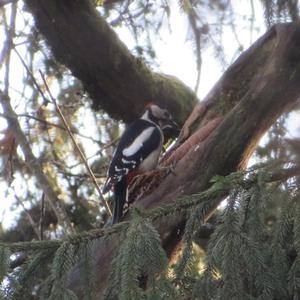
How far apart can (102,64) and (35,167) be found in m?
0.85

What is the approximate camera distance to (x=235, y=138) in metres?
3.85

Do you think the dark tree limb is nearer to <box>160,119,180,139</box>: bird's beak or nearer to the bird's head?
the bird's head

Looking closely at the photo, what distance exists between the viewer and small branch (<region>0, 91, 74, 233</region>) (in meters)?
4.64

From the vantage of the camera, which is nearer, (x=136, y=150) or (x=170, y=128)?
(x=136, y=150)

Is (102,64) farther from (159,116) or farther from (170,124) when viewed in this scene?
(170,124)

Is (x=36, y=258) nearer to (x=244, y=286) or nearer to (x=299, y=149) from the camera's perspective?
(x=244, y=286)

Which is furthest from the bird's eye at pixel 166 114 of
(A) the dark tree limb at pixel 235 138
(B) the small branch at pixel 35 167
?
(A) the dark tree limb at pixel 235 138

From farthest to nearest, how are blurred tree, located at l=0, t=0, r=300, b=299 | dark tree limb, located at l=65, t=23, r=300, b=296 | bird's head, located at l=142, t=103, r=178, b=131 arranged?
1. bird's head, located at l=142, t=103, r=178, b=131
2. dark tree limb, located at l=65, t=23, r=300, b=296
3. blurred tree, located at l=0, t=0, r=300, b=299

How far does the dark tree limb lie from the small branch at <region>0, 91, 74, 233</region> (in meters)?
0.81

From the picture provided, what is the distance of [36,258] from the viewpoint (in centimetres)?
254

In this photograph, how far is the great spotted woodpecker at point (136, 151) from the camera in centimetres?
434

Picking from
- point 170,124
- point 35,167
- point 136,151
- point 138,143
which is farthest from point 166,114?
point 35,167

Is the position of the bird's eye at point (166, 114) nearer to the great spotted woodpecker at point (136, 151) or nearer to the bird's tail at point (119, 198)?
the great spotted woodpecker at point (136, 151)

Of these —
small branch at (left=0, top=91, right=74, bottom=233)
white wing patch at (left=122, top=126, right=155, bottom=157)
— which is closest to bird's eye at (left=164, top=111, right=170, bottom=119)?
white wing patch at (left=122, top=126, right=155, bottom=157)
